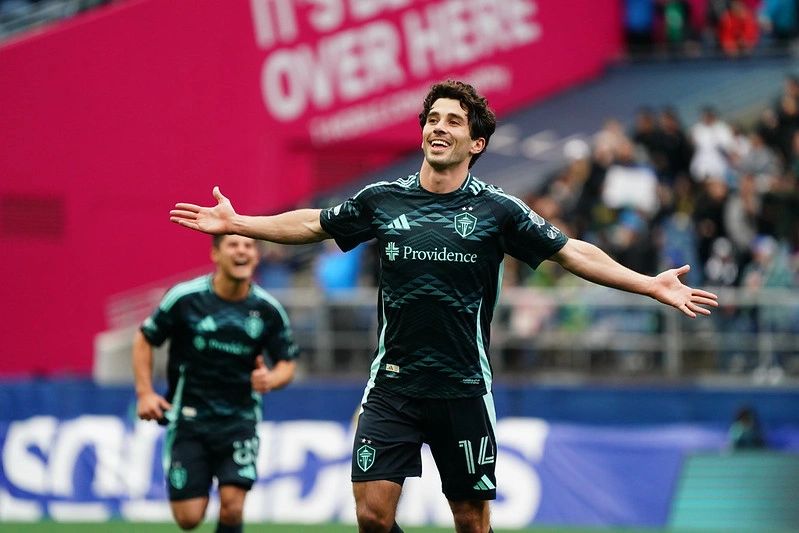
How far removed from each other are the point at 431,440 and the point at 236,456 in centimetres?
260

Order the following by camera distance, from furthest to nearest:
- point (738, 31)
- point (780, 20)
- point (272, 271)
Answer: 1. point (738, 31)
2. point (780, 20)
3. point (272, 271)

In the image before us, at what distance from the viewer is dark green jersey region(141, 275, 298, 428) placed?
1030 centimetres

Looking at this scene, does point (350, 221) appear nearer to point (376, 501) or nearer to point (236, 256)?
point (376, 501)

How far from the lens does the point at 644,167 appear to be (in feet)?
63.3

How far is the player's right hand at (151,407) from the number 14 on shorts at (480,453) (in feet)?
9.06

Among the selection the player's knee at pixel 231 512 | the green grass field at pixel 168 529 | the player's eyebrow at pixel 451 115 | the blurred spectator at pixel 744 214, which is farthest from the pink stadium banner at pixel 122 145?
the player's eyebrow at pixel 451 115

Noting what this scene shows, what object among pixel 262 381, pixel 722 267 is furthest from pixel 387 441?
pixel 722 267

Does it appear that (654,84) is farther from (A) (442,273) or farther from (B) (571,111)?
(A) (442,273)

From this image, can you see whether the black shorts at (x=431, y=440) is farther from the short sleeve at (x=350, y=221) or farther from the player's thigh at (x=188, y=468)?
the player's thigh at (x=188, y=468)

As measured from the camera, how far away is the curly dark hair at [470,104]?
25.8 ft

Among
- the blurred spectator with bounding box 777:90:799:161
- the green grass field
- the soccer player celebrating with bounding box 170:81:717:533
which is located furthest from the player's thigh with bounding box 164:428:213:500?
the blurred spectator with bounding box 777:90:799:161

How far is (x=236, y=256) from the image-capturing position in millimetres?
10203

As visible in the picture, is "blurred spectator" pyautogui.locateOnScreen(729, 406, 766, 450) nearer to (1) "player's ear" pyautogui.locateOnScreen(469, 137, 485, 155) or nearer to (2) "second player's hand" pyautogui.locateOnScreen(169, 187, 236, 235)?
(1) "player's ear" pyautogui.locateOnScreen(469, 137, 485, 155)

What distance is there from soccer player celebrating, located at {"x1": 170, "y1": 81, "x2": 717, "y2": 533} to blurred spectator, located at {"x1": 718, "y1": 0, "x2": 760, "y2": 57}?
60.4 feet
